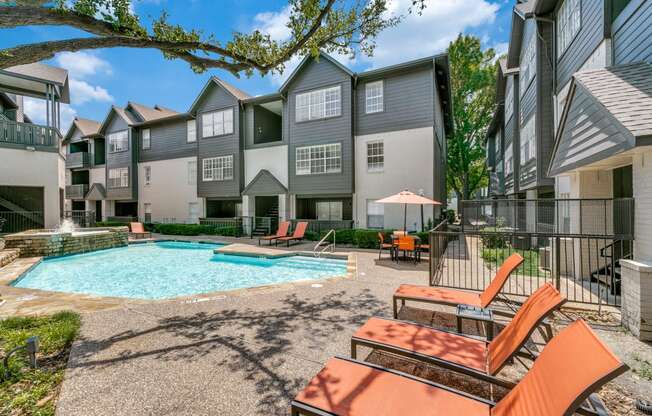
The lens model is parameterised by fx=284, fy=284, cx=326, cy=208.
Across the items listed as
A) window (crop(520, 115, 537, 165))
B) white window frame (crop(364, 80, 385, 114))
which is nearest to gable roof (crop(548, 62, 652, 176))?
window (crop(520, 115, 537, 165))

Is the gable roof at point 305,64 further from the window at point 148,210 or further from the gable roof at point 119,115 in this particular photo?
the gable roof at point 119,115

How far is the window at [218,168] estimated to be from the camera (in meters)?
21.4

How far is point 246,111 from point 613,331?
2172 cm

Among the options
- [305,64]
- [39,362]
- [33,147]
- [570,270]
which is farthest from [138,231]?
[570,270]

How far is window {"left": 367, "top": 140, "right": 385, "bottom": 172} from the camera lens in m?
16.7

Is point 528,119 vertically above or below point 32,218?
above

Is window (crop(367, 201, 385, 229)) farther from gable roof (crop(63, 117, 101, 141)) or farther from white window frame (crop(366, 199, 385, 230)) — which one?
gable roof (crop(63, 117, 101, 141))

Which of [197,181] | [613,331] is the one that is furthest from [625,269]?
[197,181]

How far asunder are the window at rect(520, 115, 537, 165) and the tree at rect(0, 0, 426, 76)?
8842 millimetres

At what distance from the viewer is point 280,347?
4.22m

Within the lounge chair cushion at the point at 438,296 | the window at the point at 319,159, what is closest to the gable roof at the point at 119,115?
the window at the point at 319,159

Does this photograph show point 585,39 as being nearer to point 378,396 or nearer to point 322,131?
point 378,396

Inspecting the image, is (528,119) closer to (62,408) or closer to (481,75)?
(481,75)

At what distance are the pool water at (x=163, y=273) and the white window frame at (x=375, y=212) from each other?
556 centimetres
